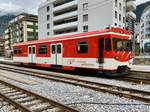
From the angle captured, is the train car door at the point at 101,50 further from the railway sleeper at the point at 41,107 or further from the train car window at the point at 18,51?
the train car window at the point at 18,51

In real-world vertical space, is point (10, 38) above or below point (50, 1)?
below

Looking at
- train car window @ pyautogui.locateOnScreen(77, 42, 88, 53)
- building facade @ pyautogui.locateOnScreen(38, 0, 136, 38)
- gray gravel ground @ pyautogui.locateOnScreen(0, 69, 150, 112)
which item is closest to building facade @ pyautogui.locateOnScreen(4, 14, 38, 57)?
building facade @ pyautogui.locateOnScreen(38, 0, 136, 38)

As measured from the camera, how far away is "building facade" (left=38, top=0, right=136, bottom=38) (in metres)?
48.8

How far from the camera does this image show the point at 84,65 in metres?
15.9

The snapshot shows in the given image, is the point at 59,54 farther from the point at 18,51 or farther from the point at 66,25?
the point at 66,25

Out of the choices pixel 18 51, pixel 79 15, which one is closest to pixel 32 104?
pixel 18 51

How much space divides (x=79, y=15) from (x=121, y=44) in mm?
40996

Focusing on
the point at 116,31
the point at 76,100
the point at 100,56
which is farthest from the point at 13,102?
the point at 116,31

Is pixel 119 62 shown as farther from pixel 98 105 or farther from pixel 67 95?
pixel 98 105

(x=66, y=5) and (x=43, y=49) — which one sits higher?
(x=66, y=5)

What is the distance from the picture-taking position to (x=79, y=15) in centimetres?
5472

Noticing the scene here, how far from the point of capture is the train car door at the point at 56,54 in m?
18.6

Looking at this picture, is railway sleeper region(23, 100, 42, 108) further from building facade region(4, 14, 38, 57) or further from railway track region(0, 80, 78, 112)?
building facade region(4, 14, 38, 57)

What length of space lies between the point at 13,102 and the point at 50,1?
2417 inches
